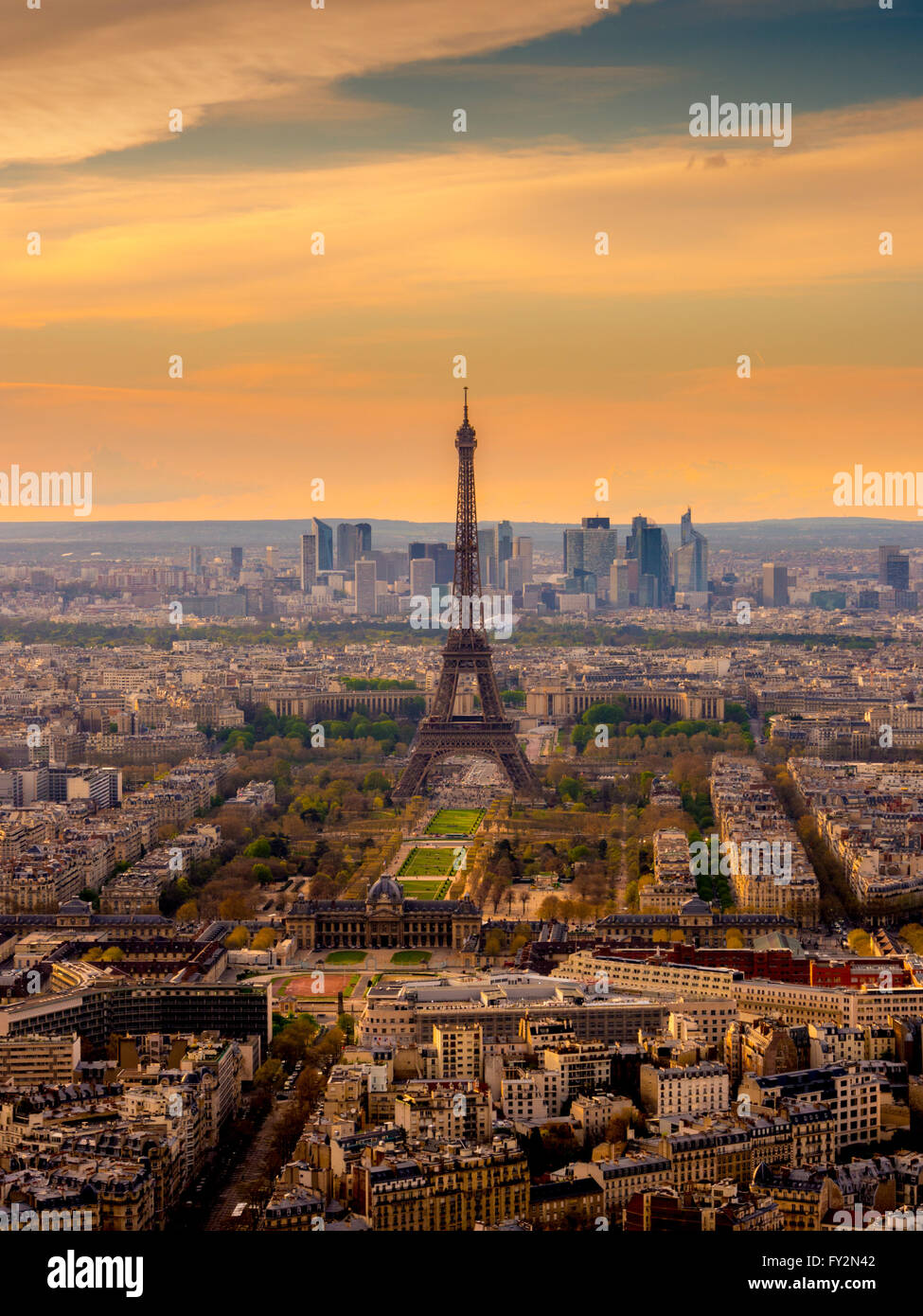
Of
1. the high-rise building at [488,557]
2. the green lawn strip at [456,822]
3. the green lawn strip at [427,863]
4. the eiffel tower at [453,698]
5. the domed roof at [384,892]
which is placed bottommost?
the green lawn strip at [427,863]

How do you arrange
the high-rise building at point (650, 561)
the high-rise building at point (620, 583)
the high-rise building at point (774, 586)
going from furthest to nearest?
the high-rise building at point (620, 583)
the high-rise building at point (650, 561)
the high-rise building at point (774, 586)

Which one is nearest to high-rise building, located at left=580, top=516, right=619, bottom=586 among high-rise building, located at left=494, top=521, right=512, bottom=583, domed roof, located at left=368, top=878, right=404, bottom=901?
high-rise building, located at left=494, top=521, right=512, bottom=583

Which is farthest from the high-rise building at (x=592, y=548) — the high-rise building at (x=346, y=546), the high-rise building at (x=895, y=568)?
the high-rise building at (x=895, y=568)

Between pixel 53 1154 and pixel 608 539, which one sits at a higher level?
pixel 608 539

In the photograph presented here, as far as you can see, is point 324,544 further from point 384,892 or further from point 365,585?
point 384,892

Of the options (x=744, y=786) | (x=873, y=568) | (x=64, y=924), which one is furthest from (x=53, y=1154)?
(x=873, y=568)

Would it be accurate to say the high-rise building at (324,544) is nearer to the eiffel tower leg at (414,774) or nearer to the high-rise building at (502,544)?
the high-rise building at (502,544)

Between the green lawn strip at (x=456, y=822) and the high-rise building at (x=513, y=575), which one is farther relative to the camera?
the high-rise building at (x=513, y=575)
